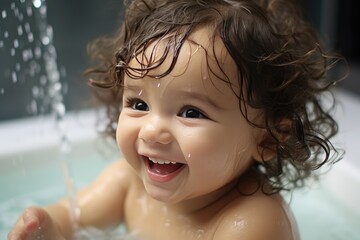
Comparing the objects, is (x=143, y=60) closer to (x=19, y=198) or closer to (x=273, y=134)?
(x=273, y=134)

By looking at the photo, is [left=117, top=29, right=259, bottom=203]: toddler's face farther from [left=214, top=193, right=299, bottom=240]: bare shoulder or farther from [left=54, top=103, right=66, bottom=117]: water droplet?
[left=54, top=103, right=66, bottom=117]: water droplet

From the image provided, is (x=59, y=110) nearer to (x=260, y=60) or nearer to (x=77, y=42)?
(x=77, y=42)

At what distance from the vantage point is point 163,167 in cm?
94

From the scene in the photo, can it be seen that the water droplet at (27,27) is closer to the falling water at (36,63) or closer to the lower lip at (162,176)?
the falling water at (36,63)

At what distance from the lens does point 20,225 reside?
975 mm

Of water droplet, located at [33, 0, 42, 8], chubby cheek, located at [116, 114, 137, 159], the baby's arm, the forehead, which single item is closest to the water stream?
water droplet, located at [33, 0, 42, 8]

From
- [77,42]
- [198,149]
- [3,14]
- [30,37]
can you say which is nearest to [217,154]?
[198,149]

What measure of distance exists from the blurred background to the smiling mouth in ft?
3.69

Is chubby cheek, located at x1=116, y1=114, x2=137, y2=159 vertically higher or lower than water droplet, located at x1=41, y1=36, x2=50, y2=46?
A: higher

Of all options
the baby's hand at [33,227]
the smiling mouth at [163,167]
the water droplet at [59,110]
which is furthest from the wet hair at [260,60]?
the water droplet at [59,110]

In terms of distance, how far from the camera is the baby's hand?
A: 0.97 m

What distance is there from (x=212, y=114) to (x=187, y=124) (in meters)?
0.04

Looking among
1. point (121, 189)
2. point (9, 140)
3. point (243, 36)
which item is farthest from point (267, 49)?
point (9, 140)

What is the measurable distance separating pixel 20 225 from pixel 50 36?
132 cm
